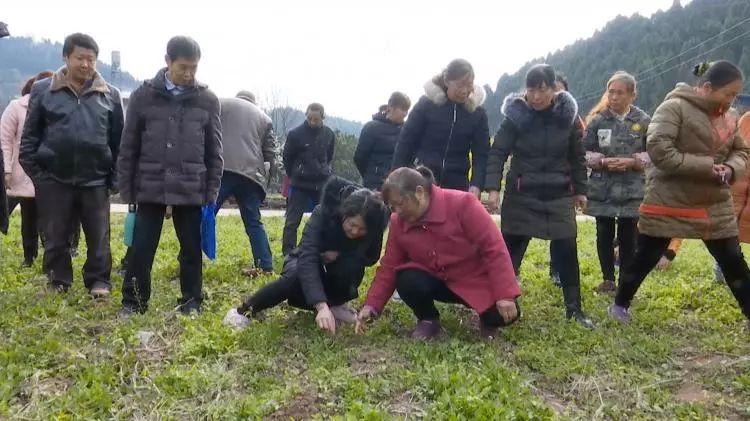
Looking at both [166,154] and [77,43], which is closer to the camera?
[166,154]

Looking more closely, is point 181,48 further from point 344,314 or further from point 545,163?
point 545,163

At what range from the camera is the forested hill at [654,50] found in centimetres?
4344

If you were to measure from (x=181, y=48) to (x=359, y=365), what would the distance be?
2139mm

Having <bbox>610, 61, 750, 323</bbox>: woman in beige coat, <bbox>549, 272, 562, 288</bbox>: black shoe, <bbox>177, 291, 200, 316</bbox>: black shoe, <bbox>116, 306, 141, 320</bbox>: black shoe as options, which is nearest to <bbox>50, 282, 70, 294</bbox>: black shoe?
<bbox>116, 306, 141, 320</bbox>: black shoe

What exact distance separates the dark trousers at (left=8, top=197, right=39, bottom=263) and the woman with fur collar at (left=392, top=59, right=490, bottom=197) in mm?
3365

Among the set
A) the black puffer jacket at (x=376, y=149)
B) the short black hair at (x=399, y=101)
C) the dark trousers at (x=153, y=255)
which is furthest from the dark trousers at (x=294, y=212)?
the dark trousers at (x=153, y=255)

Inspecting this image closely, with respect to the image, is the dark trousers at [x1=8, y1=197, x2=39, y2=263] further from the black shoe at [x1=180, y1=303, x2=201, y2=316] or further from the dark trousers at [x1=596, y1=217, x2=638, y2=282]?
the dark trousers at [x1=596, y1=217, x2=638, y2=282]

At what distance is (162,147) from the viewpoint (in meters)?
4.04

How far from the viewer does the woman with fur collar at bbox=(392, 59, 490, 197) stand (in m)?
4.48

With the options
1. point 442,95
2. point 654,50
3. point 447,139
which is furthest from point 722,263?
point 654,50

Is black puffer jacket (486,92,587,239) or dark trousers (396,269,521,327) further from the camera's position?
black puffer jacket (486,92,587,239)

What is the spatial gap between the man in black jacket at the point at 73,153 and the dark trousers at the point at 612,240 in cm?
374

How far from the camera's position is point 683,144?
3932 mm

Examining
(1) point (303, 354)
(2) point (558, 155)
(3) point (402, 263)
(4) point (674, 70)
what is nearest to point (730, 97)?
(2) point (558, 155)
